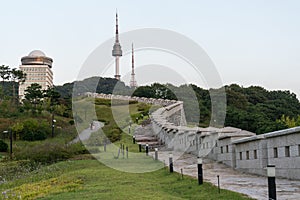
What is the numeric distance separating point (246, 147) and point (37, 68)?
335ft

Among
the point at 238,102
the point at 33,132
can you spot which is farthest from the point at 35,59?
the point at 33,132

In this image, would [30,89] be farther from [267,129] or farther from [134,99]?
[267,129]

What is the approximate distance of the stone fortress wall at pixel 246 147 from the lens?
10445mm

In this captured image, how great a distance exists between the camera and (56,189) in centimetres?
1158

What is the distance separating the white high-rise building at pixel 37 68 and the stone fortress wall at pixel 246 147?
91531mm

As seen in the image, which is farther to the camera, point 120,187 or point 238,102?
point 238,102

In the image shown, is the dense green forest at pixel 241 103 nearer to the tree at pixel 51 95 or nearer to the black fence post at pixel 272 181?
the tree at pixel 51 95

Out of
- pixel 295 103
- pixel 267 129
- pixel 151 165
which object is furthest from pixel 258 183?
pixel 295 103

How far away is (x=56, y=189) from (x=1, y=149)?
2112cm

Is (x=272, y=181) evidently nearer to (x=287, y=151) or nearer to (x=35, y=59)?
(x=287, y=151)

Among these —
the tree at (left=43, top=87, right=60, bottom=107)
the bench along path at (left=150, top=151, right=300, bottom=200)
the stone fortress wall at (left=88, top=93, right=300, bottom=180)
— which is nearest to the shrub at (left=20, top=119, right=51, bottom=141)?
the tree at (left=43, top=87, right=60, bottom=107)

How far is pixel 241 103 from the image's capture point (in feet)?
201

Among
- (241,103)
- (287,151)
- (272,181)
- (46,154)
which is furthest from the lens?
(241,103)

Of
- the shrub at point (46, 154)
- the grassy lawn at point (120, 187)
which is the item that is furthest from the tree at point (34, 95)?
the grassy lawn at point (120, 187)
